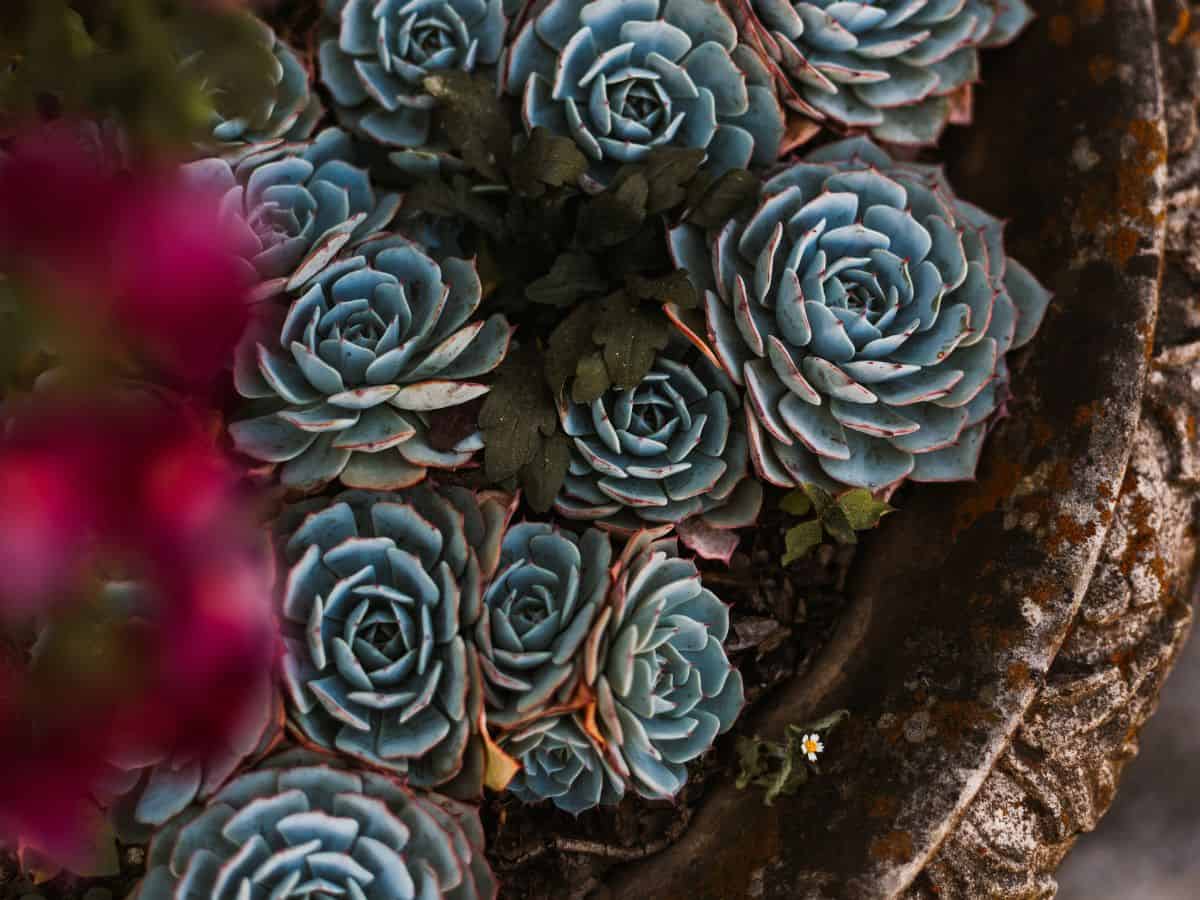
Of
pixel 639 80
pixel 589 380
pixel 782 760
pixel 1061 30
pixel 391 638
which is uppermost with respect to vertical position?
pixel 1061 30

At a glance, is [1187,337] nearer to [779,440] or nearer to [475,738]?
[779,440]

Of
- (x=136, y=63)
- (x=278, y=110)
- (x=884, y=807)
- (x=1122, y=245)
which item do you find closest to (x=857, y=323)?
(x=1122, y=245)

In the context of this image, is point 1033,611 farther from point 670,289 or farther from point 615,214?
point 615,214

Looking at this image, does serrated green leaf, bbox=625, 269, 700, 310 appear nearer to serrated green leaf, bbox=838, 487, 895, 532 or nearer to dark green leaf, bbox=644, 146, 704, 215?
dark green leaf, bbox=644, 146, 704, 215

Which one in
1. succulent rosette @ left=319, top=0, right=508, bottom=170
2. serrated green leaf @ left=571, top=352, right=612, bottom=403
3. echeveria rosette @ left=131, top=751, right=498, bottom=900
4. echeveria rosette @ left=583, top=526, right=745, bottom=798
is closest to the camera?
echeveria rosette @ left=131, top=751, right=498, bottom=900

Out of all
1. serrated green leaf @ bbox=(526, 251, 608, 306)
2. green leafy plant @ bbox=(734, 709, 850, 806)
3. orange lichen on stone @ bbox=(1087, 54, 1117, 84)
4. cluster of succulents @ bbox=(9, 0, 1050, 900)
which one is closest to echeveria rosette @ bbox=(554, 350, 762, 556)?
cluster of succulents @ bbox=(9, 0, 1050, 900)
